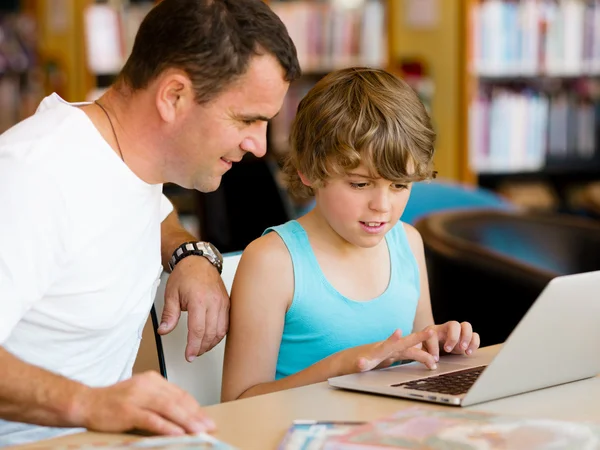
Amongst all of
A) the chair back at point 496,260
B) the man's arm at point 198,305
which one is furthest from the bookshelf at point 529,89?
the man's arm at point 198,305

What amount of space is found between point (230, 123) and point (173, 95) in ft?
0.30

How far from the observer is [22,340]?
1322 millimetres

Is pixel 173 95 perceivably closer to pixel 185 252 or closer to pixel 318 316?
pixel 185 252

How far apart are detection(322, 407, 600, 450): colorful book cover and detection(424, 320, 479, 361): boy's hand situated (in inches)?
10.2

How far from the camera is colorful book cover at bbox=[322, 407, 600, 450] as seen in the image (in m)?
0.97

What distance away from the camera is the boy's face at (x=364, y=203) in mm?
1501

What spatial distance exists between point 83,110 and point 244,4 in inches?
11.7

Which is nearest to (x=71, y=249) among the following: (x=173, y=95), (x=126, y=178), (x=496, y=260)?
(x=126, y=178)

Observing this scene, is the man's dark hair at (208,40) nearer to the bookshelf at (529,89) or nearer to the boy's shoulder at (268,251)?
the boy's shoulder at (268,251)

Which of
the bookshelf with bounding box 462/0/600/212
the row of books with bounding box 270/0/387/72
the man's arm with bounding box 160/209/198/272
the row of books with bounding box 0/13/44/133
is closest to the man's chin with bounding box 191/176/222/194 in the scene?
the man's arm with bounding box 160/209/198/272

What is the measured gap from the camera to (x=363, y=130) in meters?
1.51

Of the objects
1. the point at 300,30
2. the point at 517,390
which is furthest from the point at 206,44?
the point at 300,30

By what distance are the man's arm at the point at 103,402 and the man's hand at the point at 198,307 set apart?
0.35 m

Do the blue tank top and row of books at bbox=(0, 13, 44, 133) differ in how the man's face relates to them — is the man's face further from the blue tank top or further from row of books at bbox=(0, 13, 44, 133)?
row of books at bbox=(0, 13, 44, 133)
